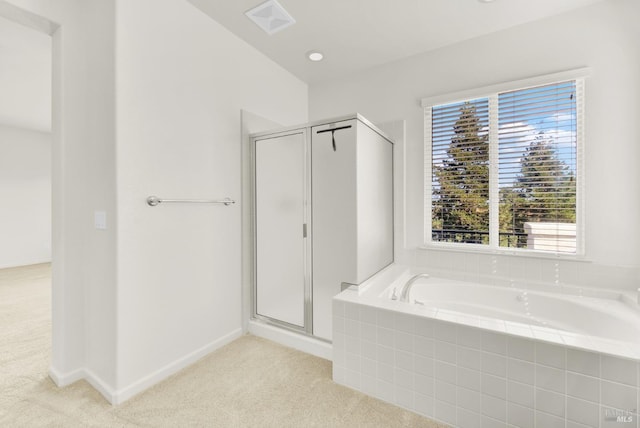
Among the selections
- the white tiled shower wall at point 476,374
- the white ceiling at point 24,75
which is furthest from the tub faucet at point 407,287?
the white ceiling at point 24,75

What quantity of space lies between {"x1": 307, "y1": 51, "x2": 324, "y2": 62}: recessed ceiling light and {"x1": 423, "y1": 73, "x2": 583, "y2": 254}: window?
3.44 ft

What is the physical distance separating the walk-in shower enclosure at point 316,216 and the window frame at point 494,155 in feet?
1.29

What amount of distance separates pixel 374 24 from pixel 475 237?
1898 millimetres

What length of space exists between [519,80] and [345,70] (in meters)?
1.51

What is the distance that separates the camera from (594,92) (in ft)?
6.50

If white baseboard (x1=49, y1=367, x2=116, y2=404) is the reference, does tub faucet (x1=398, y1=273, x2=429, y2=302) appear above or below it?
above

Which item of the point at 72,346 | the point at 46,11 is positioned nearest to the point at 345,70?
the point at 46,11

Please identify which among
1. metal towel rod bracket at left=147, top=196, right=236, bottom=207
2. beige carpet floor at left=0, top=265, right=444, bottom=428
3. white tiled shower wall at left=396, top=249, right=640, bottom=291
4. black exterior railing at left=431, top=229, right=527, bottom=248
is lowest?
beige carpet floor at left=0, top=265, right=444, bottom=428

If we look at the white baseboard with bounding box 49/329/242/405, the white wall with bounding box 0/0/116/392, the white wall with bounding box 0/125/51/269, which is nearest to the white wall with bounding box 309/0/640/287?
the white baseboard with bounding box 49/329/242/405

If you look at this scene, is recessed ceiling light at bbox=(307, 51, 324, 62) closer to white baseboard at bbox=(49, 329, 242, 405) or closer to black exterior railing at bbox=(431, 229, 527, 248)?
black exterior railing at bbox=(431, 229, 527, 248)

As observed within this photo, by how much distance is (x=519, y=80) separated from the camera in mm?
2197

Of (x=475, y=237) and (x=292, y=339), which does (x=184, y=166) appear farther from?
(x=475, y=237)

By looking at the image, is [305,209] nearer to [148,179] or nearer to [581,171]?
[148,179]

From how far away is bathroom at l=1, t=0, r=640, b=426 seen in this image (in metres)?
1.62
